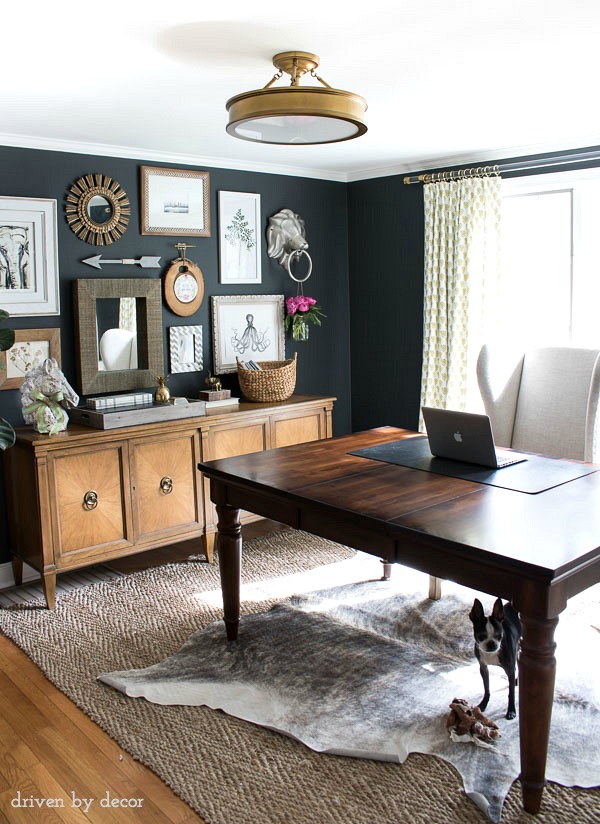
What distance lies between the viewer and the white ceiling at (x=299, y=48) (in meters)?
2.21

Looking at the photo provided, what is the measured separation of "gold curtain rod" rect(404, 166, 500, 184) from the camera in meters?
4.44

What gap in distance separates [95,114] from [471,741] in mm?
2892

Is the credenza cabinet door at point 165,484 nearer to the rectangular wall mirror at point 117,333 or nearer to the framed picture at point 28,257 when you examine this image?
the rectangular wall mirror at point 117,333

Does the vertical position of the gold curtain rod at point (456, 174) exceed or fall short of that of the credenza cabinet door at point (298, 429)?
it exceeds it

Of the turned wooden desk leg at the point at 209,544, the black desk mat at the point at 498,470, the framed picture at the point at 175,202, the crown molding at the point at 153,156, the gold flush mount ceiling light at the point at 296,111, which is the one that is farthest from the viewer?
the framed picture at the point at 175,202

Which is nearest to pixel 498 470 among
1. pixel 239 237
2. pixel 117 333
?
pixel 117 333

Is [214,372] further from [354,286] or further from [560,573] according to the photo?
[560,573]

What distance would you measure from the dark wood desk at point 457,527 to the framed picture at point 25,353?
1403 millimetres

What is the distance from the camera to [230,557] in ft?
10.1

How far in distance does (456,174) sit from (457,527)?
2.96 m

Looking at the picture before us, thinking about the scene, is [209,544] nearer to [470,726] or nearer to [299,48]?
[470,726]

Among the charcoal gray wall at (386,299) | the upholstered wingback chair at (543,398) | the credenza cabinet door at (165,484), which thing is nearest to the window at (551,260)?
the upholstered wingback chair at (543,398)

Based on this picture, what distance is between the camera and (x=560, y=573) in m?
1.92

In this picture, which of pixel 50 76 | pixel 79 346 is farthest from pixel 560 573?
pixel 79 346
